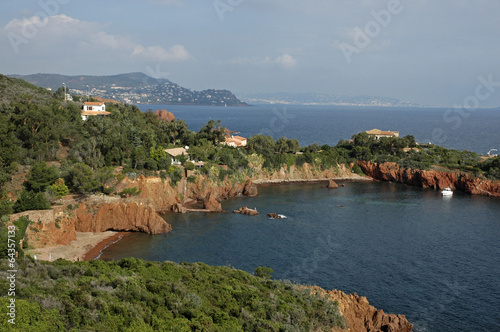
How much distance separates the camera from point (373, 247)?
38.9 meters

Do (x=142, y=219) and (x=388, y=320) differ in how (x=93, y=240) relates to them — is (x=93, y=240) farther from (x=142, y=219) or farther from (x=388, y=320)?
(x=388, y=320)

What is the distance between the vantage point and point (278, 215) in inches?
1924

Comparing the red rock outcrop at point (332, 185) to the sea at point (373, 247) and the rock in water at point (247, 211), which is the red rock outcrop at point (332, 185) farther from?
the rock in water at point (247, 211)

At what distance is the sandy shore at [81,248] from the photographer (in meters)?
33.9

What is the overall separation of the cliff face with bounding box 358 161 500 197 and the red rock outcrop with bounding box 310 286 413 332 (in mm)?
48859

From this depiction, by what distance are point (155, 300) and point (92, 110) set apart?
192ft

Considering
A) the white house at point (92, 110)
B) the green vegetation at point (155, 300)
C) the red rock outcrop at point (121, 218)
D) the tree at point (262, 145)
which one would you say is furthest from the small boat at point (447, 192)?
the white house at point (92, 110)

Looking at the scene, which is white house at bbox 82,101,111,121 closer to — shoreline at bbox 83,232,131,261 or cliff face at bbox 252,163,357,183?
→ cliff face at bbox 252,163,357,183

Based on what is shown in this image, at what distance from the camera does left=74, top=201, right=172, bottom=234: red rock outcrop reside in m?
41.8

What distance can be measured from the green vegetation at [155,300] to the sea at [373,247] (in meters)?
8.36

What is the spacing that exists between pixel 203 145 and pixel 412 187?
36763 millimetres

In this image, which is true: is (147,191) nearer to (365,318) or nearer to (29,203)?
(29,203)

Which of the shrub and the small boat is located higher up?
the small boat

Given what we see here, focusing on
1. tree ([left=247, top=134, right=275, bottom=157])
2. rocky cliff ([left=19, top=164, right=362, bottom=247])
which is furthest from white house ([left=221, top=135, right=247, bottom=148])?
rocky cliff ([left=19, top=164, right=362, bottom=247])
